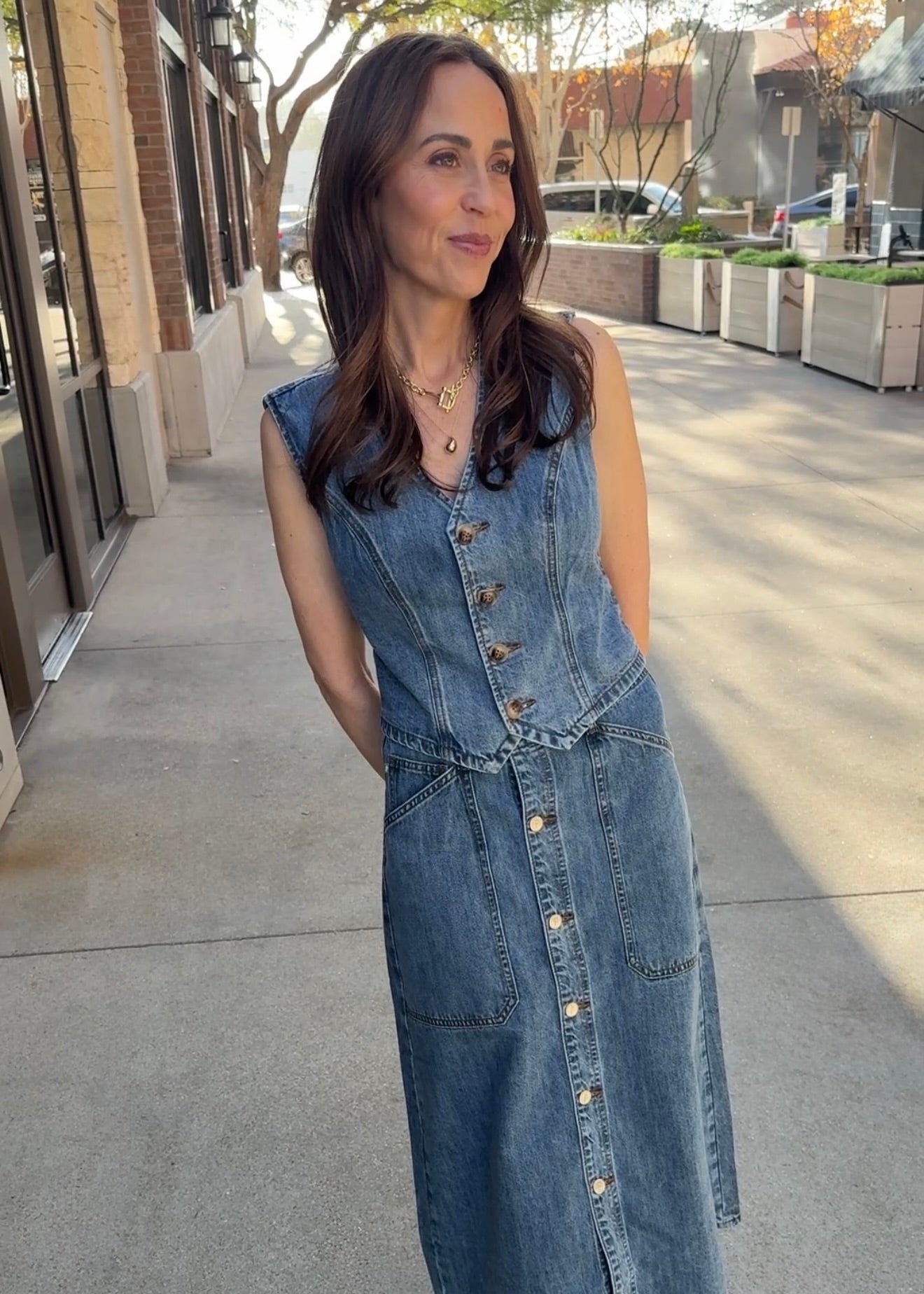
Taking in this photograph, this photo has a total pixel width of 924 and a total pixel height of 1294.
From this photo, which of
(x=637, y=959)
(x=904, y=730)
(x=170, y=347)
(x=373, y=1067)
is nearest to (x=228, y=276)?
(x=170, y=347)

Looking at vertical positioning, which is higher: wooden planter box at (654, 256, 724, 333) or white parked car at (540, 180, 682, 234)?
white parked car at (540, 180, 682, 234)

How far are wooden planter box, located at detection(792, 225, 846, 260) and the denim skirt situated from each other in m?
21.7

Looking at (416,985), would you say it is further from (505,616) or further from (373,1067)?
(373,1067)

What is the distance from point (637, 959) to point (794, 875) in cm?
207

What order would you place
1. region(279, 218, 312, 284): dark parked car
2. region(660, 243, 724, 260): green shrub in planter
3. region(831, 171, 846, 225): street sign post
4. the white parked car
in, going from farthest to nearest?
region(279, 218, 312, 284): dark parked car < the white parked car < region(831, 171, 846, 225): street sign post < region(660, 243, 724, 260): green shrub in planter

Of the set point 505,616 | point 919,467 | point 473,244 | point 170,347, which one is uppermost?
point 473,244

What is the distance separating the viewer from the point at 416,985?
1604 mm

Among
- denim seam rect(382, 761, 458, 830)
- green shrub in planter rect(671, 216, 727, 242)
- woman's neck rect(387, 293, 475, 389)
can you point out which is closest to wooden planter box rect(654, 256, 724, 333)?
green shrub in planter rect(671, 216, 727, 242)

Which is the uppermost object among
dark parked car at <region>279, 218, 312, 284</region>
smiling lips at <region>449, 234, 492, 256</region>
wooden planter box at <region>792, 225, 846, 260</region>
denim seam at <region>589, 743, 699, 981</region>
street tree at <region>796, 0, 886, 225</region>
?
street tree at <region>796, 0, 886, 225</region>

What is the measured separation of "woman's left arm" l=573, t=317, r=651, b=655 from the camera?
5.42 feet

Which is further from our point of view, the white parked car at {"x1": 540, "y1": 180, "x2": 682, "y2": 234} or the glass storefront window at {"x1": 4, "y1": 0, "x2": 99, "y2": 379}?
the white parked car at {"x1": 540, "y1": 180, "x2": 682, "y2": 234}

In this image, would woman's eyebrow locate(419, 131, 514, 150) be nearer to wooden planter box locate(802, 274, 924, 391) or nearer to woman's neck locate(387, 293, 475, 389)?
woman's neck locate(387, 293, 475, 389)

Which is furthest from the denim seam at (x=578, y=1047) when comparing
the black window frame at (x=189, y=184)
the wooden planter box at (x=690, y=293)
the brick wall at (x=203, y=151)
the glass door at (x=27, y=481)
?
the wooden planter box at (x=690, y=293)

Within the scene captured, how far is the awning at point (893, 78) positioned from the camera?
45.3 feet
